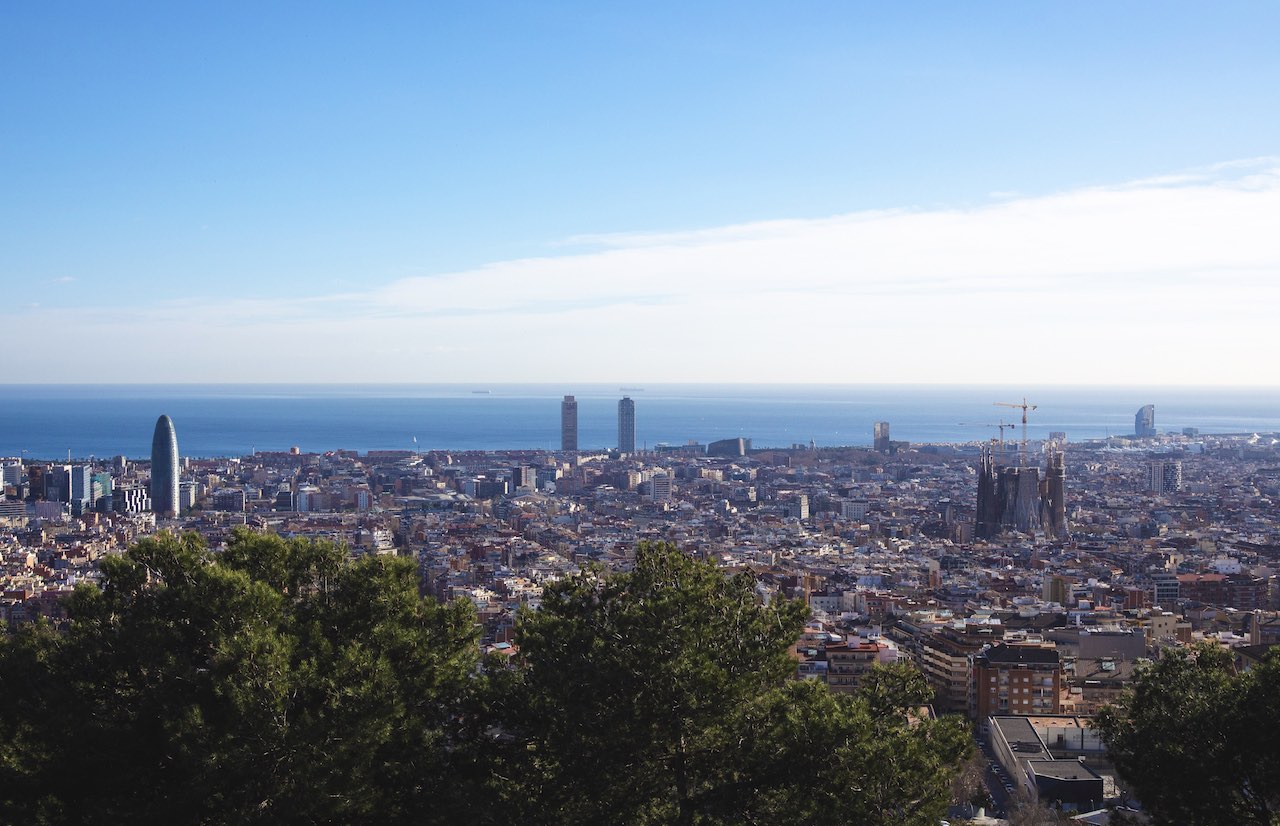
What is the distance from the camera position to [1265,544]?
3794cm

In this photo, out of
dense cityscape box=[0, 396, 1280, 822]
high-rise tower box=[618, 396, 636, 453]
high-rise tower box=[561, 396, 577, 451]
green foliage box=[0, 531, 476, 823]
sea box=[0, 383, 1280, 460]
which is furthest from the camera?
sea box=[0, 383, 1280, 460]

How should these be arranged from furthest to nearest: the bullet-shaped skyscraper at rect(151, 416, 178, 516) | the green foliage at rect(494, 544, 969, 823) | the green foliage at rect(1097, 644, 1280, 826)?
the bullet-shaped skyscraper at rect(151, 416, 178, 516), the green foliage at rect(494, 544, 969, 823), the green foliage at rect(1097, 644, 1280, 826)

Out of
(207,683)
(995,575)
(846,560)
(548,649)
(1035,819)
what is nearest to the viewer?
(207,683)

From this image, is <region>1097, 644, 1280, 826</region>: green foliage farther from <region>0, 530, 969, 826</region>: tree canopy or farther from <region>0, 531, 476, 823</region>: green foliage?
<region>0, 531, 476, 823</region>: green foliage

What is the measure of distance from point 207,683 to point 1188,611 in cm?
2558

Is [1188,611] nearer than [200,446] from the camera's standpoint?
Yes

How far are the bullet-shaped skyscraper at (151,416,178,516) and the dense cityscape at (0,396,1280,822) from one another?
0.10m

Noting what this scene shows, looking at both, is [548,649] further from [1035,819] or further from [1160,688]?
[1035,819]

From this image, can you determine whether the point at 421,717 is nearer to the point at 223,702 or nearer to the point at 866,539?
the point at 223,702

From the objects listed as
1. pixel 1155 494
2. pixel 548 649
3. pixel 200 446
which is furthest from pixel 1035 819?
pixel 200 446

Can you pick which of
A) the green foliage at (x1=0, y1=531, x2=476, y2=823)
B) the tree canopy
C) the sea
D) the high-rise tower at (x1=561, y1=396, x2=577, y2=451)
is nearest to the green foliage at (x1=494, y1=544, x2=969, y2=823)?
the tree canopy

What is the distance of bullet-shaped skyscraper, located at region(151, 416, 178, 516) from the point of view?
50.2 meters

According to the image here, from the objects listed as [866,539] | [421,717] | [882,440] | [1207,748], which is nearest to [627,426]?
[882,440]

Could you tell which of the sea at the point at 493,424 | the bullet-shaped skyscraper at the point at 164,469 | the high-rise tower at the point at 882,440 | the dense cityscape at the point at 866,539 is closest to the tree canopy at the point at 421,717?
the dense cityscape at the point at 866,539
